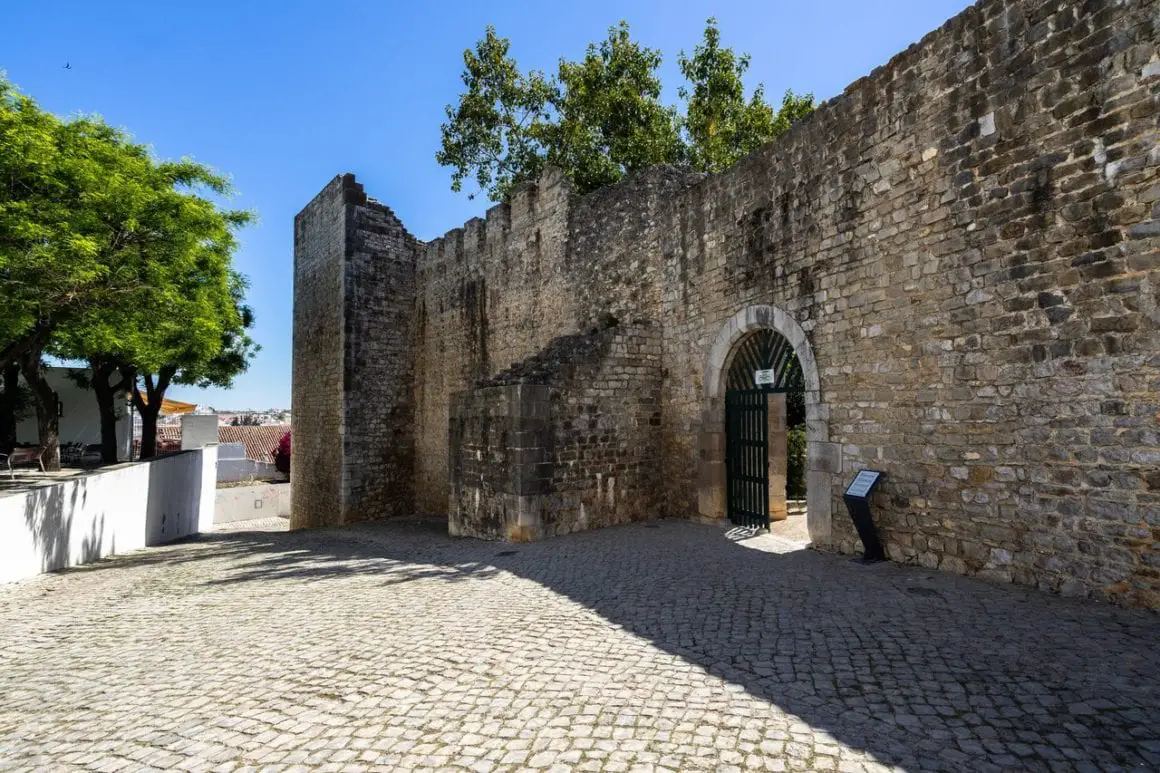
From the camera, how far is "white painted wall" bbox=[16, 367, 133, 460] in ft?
64.4

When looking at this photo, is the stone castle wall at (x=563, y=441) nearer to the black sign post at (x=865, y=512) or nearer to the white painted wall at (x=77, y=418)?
the black sign post at (x=865, y=512)

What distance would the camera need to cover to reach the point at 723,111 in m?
18.7

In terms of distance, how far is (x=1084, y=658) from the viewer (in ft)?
11.2

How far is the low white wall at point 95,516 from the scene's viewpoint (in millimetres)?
Result: 7887

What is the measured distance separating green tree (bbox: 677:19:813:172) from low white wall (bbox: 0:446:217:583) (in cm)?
1604

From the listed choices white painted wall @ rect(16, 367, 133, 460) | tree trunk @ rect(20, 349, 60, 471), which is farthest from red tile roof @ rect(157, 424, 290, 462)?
tree trunk @ rect(20, 349, 60, 471)

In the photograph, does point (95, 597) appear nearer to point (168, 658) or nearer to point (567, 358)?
point (168, 658)

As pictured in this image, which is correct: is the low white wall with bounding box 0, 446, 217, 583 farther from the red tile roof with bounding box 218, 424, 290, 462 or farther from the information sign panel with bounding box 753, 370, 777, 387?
the red tile roof with bounding box 218, 424, 290, 462

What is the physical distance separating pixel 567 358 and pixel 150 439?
14.2 metres

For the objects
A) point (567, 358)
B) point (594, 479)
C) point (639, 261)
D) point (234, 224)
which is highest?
point (234, 224)

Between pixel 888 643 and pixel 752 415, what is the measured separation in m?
4.96

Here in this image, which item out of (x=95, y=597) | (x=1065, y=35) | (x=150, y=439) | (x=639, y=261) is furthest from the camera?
(x=150, y=439)

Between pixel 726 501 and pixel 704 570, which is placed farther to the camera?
pixel 726 501

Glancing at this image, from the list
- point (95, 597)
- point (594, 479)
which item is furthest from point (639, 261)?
point (95, 597)
